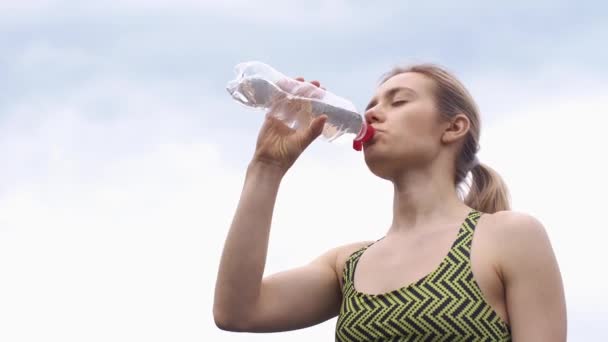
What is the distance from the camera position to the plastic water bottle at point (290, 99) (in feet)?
16.9

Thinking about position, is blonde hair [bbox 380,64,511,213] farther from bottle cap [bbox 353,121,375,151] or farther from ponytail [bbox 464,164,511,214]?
bottle cap [bbox 353,121,375,151]

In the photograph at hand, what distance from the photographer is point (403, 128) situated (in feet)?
15.6

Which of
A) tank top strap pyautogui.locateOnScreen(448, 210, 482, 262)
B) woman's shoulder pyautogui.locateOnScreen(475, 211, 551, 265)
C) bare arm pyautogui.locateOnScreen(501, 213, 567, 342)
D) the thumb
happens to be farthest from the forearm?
bare arm pyautogui.locateOnScreen(501, 213, 567, 342)

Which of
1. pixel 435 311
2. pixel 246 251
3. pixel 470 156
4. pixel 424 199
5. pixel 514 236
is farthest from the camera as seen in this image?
pixel 470 156

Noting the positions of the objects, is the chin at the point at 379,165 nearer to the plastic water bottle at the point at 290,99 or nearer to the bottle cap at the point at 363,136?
the bottle cap at the point at 363,136

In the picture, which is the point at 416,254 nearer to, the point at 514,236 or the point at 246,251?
the point at 514,236

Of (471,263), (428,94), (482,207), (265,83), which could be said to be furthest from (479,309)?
(265,83)

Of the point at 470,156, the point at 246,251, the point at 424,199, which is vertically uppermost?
the point at 470,156

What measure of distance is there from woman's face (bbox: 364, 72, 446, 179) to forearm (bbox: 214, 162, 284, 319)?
0.52 meters

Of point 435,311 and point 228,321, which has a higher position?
point 228,321

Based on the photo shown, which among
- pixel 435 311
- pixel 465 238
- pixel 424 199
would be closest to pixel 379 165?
pixel 424 199

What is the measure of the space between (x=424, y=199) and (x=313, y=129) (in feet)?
2.01

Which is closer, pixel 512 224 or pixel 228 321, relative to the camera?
pixel 512 224

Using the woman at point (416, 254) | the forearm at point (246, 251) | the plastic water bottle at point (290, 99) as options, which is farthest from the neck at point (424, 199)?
the forearm at point (246, 251)
